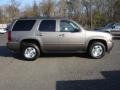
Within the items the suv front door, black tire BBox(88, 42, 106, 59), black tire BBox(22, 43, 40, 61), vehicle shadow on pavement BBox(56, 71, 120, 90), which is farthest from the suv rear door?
vehicle shadow on pavement BBox(56, 71, 120, 90)

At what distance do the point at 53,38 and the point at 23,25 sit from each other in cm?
152

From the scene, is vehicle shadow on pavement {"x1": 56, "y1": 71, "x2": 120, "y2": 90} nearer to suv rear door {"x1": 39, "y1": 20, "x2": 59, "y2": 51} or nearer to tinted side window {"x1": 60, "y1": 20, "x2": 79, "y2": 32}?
suv rear door {"x1": 39, "y1": 20, "x2": 59, "y2": 51}

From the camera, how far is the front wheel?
15508 mm

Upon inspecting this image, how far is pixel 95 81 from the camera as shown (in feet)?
34.0

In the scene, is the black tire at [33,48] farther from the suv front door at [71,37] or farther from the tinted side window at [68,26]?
the tinted side window at [68,26]

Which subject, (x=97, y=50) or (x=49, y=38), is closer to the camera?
(x=49, y=38)

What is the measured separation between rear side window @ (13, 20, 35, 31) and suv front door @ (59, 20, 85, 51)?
1.39 m

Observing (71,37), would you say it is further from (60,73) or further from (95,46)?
(60,73)

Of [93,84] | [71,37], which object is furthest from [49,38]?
[93,84]

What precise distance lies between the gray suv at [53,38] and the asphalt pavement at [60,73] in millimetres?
422

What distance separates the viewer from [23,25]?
1559 cm

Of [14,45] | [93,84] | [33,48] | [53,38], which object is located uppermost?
[53,38]

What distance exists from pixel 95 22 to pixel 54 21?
50.9 meters

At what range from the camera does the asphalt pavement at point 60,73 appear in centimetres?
984
